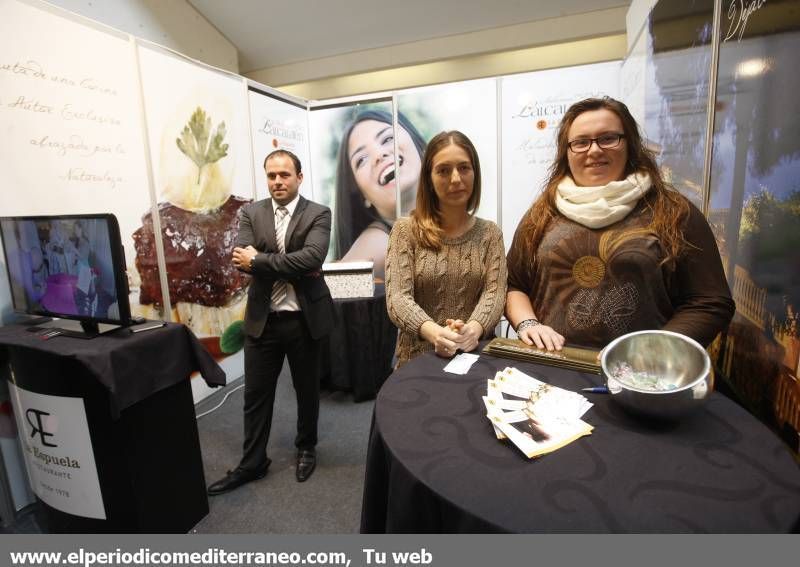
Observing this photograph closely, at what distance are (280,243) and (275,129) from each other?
2208mm

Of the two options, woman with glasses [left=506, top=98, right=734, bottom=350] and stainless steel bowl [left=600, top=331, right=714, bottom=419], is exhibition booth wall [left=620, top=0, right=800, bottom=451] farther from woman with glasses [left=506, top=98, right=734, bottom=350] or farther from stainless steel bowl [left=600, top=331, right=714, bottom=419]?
stainless steel bowl [left=600, top=331, right=714, bottom=419]

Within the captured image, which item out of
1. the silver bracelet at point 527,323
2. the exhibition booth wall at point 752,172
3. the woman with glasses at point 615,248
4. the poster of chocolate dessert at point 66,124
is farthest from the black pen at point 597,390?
the poster of chocolate dessert at point 66,124

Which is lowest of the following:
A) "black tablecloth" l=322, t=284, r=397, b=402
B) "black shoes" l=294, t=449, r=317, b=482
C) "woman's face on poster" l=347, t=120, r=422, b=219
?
"black shoes" l=294, t=449, r=317, b=482

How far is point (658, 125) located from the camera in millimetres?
2268

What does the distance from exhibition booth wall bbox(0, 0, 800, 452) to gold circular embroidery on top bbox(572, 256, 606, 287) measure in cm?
42

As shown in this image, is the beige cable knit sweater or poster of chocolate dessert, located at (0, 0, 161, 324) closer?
the beige cable knit sweater

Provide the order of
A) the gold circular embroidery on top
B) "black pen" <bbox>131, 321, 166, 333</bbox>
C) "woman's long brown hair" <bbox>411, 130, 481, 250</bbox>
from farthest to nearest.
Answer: "black pen" <bbox>131, 321, 166, 333</bbox>, "woman's long brown hair" <bbox>411, 130, 481, 250</bbox>, the gold circular embroidery on top

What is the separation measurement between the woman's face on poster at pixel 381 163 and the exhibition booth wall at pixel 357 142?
0.02 meters

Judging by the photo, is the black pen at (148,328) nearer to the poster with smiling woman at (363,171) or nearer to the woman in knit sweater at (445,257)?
the woman in knit sweater at (445,257)

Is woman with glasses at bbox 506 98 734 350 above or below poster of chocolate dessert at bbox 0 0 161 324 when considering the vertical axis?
below

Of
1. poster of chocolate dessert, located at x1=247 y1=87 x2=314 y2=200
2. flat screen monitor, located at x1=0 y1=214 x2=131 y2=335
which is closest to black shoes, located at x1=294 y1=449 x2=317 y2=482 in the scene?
flat screen monitor, located at x1=0 y1=214 x2=131 y2=335

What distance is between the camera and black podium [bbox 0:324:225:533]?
1.53 metres

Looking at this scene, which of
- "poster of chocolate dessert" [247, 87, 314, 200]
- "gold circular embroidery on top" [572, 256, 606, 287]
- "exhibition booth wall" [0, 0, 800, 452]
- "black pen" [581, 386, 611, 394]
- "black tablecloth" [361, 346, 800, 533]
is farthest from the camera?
"poster of chocolate dessert" [247, 87, 314, 200]

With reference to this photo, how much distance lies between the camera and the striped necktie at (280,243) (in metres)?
2.08
